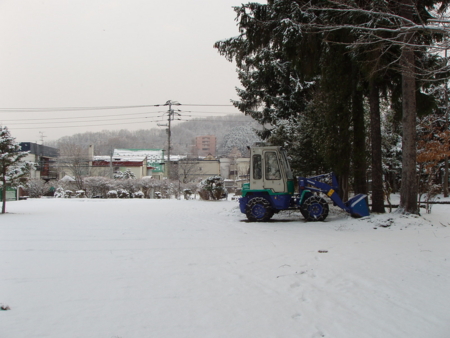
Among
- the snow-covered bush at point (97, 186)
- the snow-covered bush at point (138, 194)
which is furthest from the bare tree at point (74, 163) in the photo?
the snow-covered bush at point (138, 194)

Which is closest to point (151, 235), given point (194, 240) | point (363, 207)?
point (194, 240)

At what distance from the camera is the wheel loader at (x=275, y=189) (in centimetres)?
1061

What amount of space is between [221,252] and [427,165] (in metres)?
17.2

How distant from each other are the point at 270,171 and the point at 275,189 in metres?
0.59

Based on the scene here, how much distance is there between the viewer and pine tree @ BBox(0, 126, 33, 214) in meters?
13.2

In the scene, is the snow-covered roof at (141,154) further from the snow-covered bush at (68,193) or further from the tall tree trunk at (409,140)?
the tall tree trunk at (409,140)

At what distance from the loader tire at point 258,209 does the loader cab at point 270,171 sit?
1.16 ft

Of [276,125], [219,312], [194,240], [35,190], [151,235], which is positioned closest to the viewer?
[219,312]

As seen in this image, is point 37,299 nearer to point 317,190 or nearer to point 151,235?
point 151,235

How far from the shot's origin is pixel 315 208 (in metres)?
10.5

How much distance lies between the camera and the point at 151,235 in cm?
831

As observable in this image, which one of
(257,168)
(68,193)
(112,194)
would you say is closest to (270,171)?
(257,168)

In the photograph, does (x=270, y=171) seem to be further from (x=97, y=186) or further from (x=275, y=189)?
(x=97, y=186)

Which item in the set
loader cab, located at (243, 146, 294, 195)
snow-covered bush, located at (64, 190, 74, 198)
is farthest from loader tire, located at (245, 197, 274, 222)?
snow-covered bush, located at (64, 190, 74, 198)
